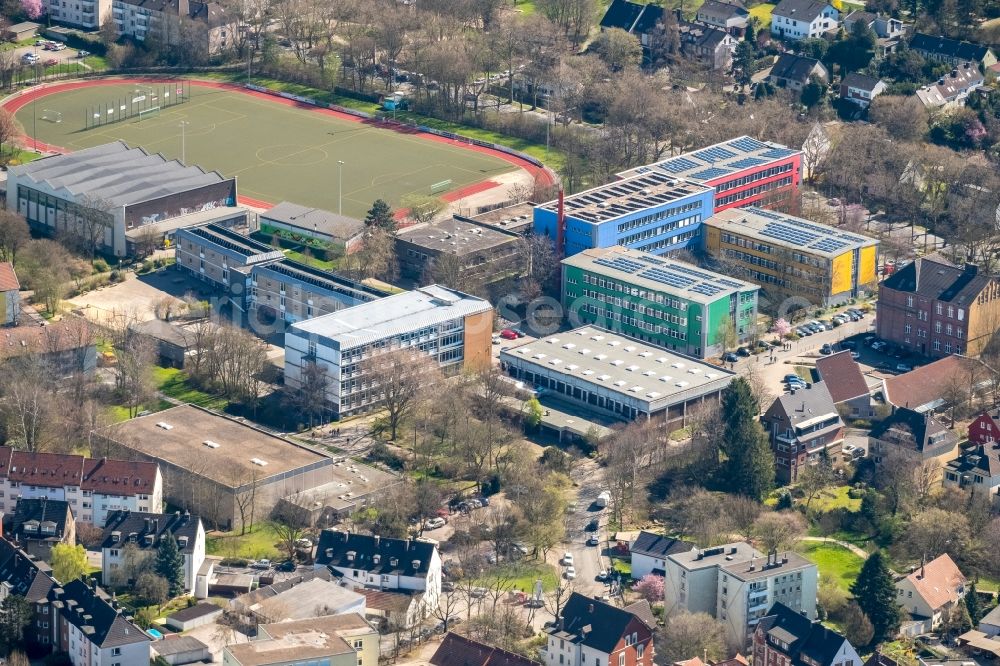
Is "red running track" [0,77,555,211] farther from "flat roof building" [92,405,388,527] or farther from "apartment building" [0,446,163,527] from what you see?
"apartment building" [0,446,163,527]

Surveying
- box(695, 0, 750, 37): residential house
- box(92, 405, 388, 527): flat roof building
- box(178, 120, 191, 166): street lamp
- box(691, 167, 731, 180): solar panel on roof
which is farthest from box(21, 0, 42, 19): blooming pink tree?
box(92, 405, 388, 527): flat roof building

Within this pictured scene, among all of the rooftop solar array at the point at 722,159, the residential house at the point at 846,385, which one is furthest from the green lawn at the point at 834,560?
the rooftop solar array at the point at 722,159

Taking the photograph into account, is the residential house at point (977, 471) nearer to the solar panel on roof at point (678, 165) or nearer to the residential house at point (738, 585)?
the residential house at point (738, 585)

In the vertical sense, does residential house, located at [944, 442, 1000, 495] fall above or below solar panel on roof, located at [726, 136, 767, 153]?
below

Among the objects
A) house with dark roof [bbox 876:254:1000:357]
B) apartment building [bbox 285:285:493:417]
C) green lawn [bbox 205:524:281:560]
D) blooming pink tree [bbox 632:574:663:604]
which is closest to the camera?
blooming pink tree [bbox 632:574:663:604]

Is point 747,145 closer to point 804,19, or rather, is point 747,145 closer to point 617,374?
point 617,374

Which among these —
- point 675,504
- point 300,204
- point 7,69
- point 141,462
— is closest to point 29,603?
point 141,462

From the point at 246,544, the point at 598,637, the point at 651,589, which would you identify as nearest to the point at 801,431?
the point at 651,589
